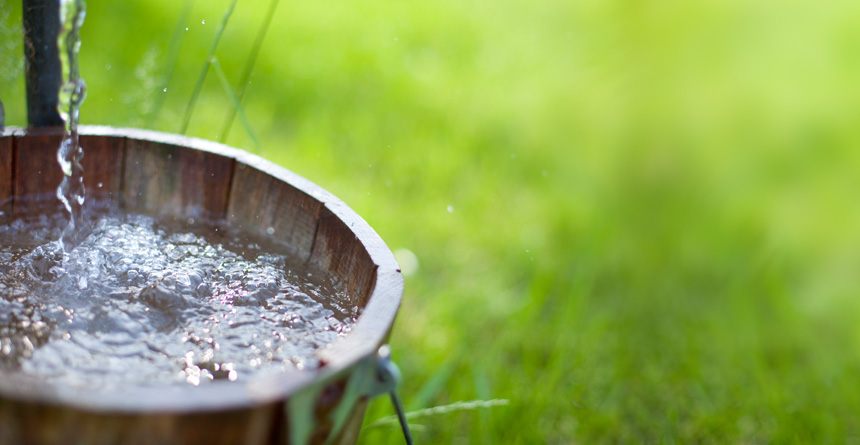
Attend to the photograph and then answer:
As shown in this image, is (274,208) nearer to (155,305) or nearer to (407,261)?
(155,305)

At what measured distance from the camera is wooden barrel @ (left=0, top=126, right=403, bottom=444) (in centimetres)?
67

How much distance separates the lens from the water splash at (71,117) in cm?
123

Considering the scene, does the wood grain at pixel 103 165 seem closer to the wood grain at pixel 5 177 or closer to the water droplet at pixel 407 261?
the wood grain at pixel 5 177

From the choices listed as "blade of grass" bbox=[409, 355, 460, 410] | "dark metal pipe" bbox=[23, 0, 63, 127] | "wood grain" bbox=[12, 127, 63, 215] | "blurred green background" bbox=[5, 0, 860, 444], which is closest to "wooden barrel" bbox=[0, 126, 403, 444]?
"wood grain" bbox=[12, 127, 63, 215]

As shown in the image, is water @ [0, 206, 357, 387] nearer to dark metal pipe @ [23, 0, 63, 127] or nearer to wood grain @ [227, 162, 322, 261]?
wood grain @ [227, 162, 322, 261]

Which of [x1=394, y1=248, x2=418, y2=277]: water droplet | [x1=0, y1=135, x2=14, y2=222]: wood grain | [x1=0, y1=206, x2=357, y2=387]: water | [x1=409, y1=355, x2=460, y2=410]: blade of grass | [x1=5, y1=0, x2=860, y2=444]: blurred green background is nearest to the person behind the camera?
[x1=0, y1=206, x2=357, y2=387]: water

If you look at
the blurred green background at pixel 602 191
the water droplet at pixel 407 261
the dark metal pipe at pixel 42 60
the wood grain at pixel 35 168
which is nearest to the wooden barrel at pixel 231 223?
the wood grain at pixel 35 168

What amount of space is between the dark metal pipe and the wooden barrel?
0.15 meters

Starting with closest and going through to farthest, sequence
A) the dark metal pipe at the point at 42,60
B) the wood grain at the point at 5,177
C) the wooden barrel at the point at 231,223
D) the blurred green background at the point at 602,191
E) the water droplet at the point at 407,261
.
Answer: the wooden barrel at the point at 231,223
the wood grain at the point at 5,177
the dark metal pipe at the point at 42,60
the blurred green background at the point at 602,191
the water droplet at the point at 407,261

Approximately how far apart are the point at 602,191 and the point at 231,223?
2.24 meters

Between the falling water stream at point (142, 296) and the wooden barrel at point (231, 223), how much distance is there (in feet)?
0.12

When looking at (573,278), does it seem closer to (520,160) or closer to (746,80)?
(520,160)

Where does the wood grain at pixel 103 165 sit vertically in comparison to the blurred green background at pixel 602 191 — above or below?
above

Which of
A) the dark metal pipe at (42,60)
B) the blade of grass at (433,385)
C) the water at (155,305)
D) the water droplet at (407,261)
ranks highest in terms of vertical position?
the dark metal pipe at (42,60)
